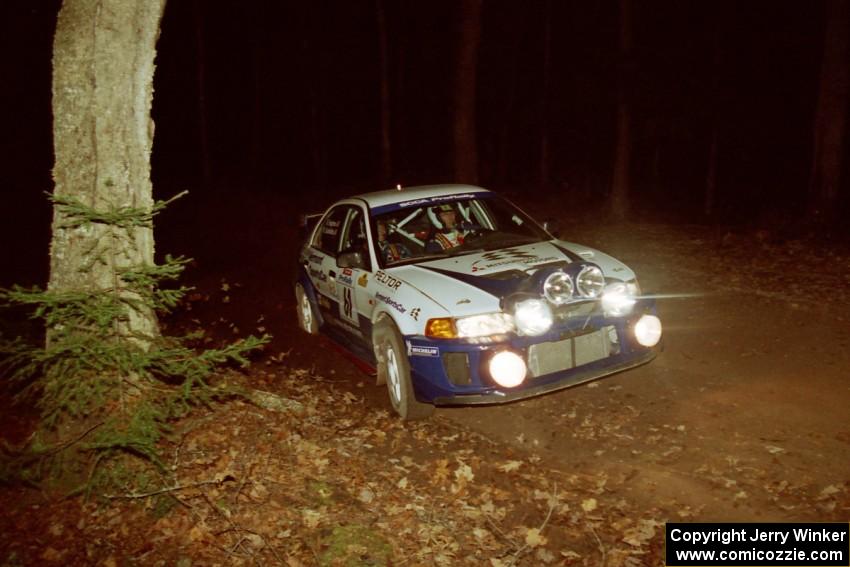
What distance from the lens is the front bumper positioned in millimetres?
5227

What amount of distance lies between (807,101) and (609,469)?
113 ft

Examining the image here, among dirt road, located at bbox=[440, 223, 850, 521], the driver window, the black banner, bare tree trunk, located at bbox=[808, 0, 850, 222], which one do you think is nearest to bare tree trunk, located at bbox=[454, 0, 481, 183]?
bare tree trunk, located at bbox=[808, 0, 850, 222]

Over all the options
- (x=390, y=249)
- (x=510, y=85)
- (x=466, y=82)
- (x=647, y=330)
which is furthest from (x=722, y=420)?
(x=510, y=85)

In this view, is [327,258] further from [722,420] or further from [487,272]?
[722,420]

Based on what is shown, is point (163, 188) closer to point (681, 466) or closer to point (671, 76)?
point (671, 76)

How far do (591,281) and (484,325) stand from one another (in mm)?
968

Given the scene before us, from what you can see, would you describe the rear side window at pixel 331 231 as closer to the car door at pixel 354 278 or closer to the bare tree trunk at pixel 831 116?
the car door at pixel 354 278

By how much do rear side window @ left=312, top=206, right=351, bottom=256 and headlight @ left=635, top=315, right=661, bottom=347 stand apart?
345 centimetres

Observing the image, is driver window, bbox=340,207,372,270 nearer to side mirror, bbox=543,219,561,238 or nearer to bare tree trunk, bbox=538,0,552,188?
side mirror, bbox=543,219,561,238

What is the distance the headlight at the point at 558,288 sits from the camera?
525cm

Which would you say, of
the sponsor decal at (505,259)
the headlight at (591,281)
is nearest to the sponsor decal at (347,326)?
the sponsor decal at (505,259)

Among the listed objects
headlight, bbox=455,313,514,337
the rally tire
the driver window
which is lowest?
the rally tire

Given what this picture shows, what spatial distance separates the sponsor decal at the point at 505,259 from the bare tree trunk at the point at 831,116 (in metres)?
10.2

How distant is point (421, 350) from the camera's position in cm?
545
